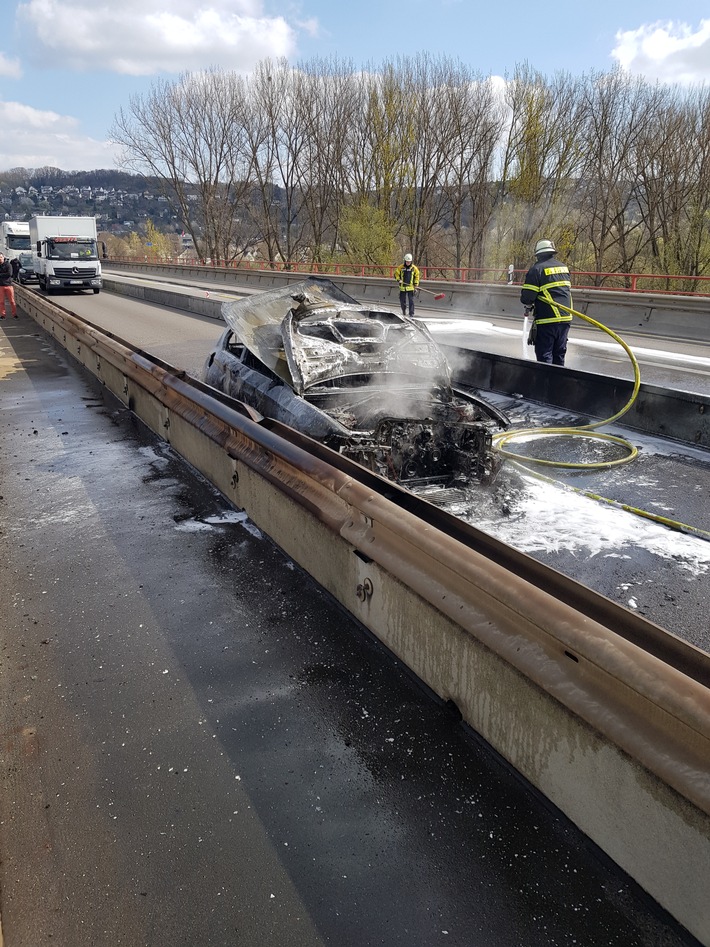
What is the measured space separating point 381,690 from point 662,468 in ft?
15.0

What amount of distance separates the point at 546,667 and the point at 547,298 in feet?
26.7

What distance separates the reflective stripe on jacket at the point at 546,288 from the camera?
30.9ft

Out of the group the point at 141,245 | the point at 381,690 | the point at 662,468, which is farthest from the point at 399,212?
the point at 141,245

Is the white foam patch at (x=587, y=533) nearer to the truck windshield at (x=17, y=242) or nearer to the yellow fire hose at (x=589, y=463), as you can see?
the yellow fire hose at (x=589, y=463)

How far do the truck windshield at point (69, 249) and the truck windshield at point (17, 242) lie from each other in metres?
11.1

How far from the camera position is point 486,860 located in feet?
7.32

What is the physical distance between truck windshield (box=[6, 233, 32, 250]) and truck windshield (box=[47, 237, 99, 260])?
435 inches

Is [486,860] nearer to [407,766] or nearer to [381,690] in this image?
[407,766]

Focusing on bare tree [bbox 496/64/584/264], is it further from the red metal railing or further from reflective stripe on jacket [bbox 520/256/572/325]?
reflective stripe on jacket [bbox 520/256/572/325]

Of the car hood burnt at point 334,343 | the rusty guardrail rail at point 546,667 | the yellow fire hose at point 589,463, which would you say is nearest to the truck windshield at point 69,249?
the car hood burnt at point 334,343

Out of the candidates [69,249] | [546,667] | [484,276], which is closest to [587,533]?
[546,667]

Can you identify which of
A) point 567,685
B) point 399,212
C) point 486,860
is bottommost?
point 486,860

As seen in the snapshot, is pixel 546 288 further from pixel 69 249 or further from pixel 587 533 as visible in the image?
pixel 69 249

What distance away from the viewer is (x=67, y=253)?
29547 mm
